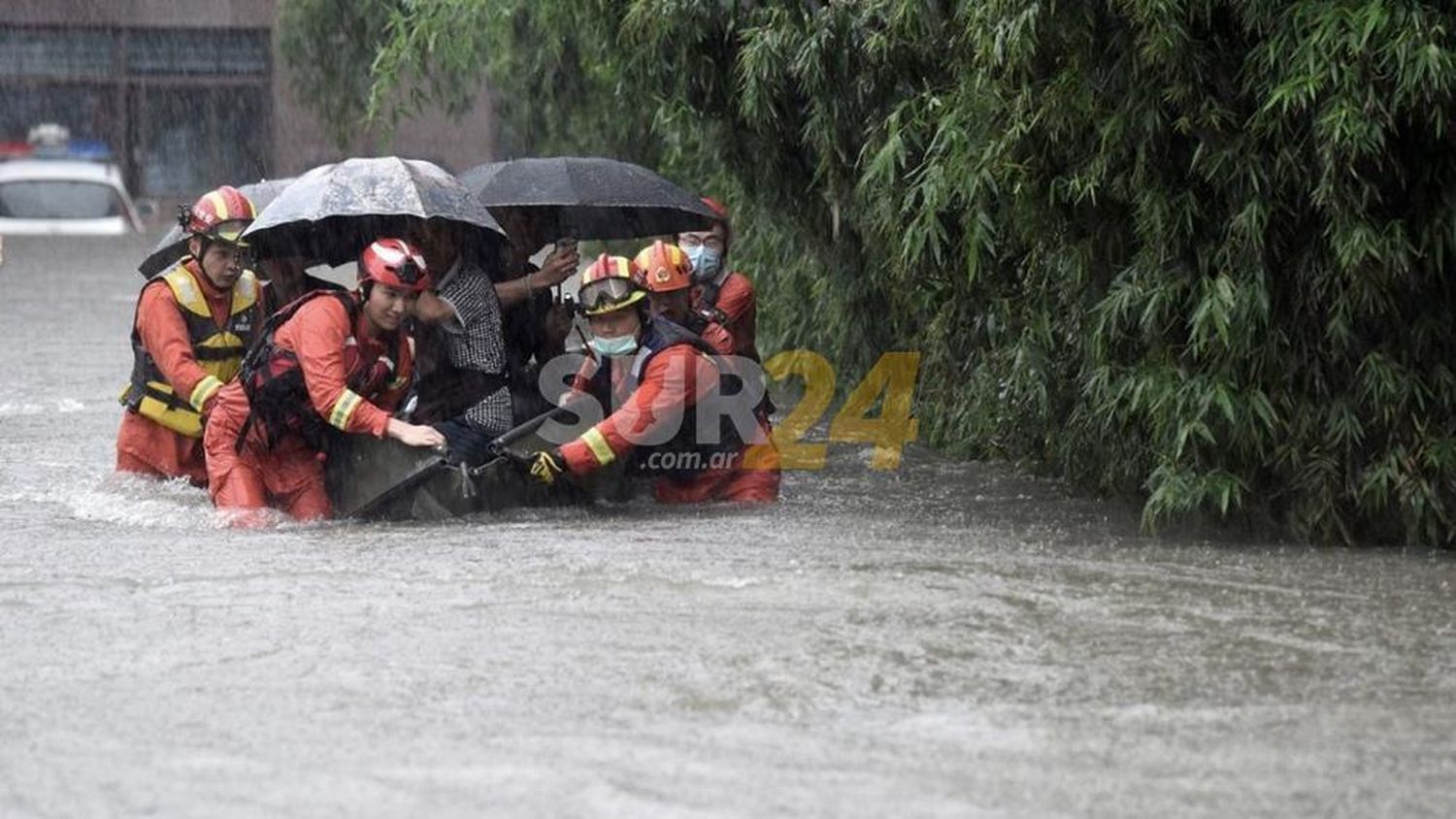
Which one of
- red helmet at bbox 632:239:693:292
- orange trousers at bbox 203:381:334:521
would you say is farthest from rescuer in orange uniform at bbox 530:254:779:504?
orange trousers at bbox 203:381:334:521

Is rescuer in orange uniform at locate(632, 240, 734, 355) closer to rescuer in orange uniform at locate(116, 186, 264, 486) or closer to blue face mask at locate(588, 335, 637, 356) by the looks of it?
blue face mask at locate(588, 335, 637, 356)

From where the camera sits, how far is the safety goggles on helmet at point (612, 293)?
34.4ft

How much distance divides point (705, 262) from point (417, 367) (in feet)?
6.85

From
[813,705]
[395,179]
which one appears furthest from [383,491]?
[813,705]

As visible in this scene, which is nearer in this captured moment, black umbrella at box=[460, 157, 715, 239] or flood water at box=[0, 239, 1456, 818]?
flood water at box=[0, 239, 1456, 818]

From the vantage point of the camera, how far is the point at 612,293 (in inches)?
413

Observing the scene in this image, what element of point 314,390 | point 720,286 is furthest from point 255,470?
point 720,286

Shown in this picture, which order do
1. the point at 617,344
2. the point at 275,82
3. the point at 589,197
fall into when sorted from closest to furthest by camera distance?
the point at 617,344, the point at 589,197, the point at 275,82

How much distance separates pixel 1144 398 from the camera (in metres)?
9.79

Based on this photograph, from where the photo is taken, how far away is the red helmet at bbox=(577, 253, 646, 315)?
10461 millimetres

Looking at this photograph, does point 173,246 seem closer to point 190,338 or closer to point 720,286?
point 190,338

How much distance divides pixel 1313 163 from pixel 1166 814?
155 inches

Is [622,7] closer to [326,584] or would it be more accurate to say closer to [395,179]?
[395,179]

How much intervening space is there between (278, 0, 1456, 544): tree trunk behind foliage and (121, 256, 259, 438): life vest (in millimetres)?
2759
